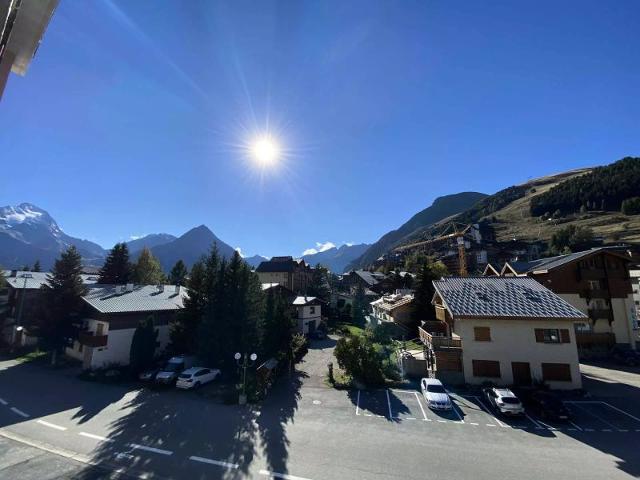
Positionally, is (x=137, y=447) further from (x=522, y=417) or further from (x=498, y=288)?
(x=498, y=288)

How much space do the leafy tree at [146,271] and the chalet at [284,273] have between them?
3125 centimetres

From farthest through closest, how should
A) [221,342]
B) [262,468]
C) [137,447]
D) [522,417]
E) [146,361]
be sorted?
[146,361] → [221,342] → [522,417] → [137,447] → [262,468]

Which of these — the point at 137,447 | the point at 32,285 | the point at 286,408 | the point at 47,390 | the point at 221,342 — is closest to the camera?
the point at 137,447

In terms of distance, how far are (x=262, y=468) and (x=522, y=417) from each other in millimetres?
18772

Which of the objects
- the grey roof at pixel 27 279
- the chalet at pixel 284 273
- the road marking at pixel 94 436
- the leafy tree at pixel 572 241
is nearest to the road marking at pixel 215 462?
the road marking at pixel 94 436

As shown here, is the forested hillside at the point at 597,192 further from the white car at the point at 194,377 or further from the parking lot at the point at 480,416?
the white car at the point at 194,377

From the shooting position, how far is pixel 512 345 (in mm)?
27969

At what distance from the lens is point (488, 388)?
82.4 ft

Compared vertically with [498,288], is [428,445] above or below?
below

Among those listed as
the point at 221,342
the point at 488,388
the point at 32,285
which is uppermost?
the point at 32,285

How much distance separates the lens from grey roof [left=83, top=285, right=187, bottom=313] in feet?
116

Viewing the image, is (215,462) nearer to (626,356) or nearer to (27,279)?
(626,356)

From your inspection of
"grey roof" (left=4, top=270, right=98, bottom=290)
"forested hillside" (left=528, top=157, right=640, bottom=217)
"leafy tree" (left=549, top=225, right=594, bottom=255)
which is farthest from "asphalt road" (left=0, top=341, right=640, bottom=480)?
"forested hillside" (left=528, top=157, right=640, bottom=217)

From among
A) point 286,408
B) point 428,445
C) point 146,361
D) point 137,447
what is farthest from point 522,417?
point 146,361
